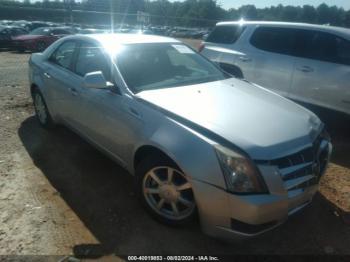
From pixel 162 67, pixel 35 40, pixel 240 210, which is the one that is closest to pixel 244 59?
pixel 162 67

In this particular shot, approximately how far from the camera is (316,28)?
18.7 ft

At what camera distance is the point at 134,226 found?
3111 millimetres

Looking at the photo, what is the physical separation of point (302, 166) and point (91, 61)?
2.67 m

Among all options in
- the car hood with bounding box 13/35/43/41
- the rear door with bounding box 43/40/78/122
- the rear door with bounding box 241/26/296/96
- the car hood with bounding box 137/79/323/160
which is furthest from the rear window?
the car hood with bounding box 13/35/43/41

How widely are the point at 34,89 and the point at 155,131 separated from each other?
3.44 m

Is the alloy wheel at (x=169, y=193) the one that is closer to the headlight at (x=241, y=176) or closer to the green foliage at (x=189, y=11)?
the headlight at (x=241, y=176)

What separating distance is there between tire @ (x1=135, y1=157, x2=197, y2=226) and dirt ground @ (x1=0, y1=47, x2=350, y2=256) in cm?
16

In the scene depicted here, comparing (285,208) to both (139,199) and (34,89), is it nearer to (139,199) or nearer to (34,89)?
(139,199)

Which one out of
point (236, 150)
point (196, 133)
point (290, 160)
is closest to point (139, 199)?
point (196, 133)

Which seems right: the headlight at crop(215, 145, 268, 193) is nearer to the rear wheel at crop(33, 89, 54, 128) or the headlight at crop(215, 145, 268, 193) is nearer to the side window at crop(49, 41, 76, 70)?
the side window at crop(49, 41, 76, 70)

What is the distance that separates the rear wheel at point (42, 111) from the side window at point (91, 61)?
132 cm

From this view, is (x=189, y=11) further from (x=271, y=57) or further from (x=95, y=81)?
(x=95, y=81)

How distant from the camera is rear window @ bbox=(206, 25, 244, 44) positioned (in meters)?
6.70

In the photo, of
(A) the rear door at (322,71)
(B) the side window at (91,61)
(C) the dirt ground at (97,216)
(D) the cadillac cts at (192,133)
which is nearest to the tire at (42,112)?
(C) the dirt ground at (97,216)
